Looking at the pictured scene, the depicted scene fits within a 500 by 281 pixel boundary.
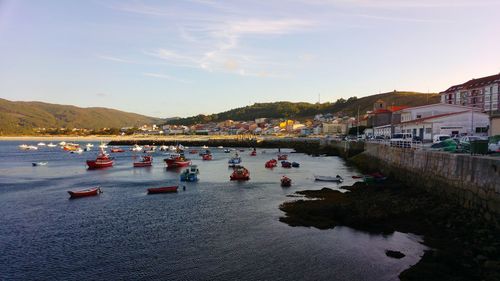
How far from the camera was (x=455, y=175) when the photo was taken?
81.6 feet

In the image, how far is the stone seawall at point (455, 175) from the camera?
20172mm

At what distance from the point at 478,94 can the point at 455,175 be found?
3847cm

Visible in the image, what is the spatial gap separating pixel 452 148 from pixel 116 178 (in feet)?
121

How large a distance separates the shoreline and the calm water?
38.7 inches

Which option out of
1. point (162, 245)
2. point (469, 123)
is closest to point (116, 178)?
point (162, 245)

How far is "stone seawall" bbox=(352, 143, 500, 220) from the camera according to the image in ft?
66.2

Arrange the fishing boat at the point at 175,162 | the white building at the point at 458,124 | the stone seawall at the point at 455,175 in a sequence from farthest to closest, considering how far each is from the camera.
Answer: the fishing boat at the point at 175,162 → the white building at the point at 458,124 → the stone seawall at the point at 455,175

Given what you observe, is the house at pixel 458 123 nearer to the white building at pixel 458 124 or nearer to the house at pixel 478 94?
the white building at pixel 458 124

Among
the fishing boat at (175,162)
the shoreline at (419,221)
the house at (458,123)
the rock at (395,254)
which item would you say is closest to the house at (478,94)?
the house at (458,123)

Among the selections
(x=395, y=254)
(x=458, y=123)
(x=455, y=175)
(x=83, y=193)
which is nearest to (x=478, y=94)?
(x=458, y=123)

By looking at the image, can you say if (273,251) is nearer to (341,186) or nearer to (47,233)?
Answer: (47,233)

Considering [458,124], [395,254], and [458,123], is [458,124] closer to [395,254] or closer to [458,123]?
[458,123]

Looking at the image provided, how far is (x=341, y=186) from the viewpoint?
38.3m

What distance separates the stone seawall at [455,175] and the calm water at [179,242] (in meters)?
4.05
